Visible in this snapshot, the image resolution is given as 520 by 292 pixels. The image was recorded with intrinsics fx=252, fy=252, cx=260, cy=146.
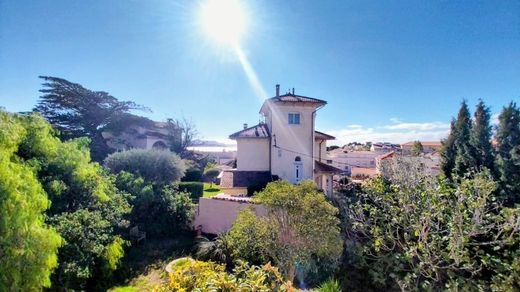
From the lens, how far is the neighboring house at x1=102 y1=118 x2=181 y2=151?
4019cm

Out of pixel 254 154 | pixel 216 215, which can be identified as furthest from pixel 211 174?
pixel 216 215

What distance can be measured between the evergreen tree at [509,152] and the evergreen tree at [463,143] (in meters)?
1.94

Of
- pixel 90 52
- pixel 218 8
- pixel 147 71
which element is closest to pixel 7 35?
Answer: pixel 90 52

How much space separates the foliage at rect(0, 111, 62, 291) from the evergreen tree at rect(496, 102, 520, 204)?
25261 mm

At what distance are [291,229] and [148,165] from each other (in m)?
16.5

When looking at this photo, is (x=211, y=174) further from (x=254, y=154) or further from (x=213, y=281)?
(x=213, y=281)

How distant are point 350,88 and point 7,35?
21.9 meters

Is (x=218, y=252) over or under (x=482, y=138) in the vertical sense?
under

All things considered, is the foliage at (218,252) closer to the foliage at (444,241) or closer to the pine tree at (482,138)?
the foliage at (444,241)

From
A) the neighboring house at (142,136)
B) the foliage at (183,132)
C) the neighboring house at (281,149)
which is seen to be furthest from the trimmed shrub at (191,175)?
the foliage at (183,132)

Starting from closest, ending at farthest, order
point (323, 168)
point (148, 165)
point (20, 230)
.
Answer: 1. point (20, 230)
2. point (148, 165)
3. point (323, 168)

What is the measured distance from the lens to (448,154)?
2370 centimetres

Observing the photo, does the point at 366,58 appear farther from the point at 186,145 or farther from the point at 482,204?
the point at 186,145

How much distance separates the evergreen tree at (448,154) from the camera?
2354 cm
